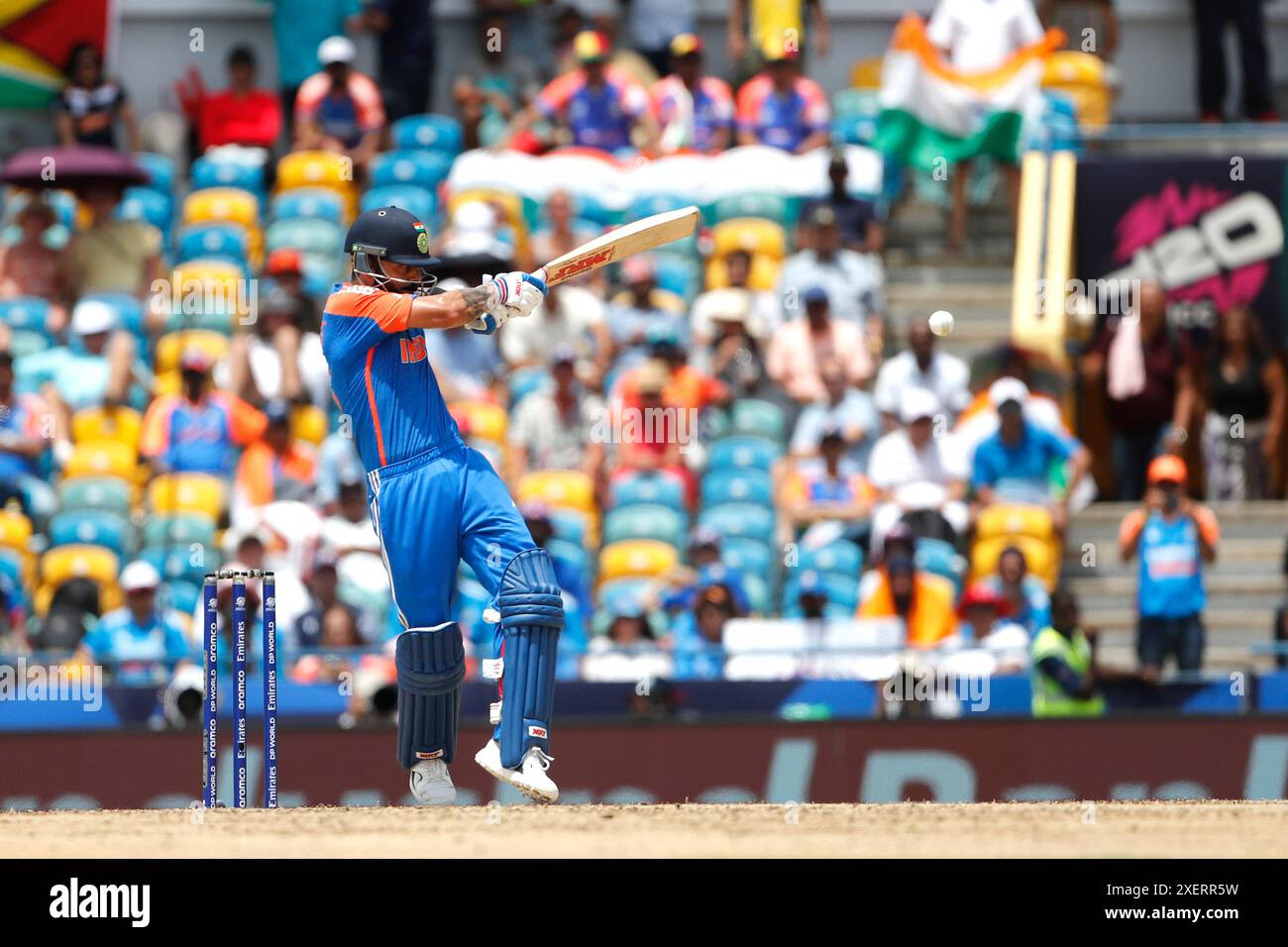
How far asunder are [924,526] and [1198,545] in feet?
4.96

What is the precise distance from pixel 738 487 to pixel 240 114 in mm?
5451

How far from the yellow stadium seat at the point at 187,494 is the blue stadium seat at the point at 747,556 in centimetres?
301

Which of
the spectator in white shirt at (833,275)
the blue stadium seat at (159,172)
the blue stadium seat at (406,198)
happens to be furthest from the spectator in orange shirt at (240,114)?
the spectator in white shirt at (833,275)

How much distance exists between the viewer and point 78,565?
563 inches

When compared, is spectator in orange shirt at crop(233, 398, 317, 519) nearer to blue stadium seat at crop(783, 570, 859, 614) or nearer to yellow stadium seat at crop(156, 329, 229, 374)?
yellow stadium seat at crop(156, 329, 229, 374)

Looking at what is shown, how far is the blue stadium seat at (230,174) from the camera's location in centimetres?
1723

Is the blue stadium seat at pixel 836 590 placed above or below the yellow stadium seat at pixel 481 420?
below

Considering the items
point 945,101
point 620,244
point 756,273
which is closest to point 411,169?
point 756,273

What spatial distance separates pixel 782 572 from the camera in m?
14.1

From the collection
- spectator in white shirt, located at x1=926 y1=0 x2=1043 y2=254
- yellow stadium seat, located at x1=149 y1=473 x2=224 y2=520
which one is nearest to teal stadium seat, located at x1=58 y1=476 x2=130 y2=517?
yellow stadium seat, located at x1=149 y1=473 x2=224 y2=520

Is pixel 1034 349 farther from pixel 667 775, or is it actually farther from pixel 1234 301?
pixel 667 775

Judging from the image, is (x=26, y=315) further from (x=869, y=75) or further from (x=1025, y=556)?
(x=1025, y=556)

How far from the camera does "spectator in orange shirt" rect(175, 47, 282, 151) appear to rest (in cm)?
1777

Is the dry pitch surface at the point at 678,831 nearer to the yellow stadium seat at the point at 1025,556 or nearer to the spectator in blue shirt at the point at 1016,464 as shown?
the yellow stadium seat at the point at 1025,556
